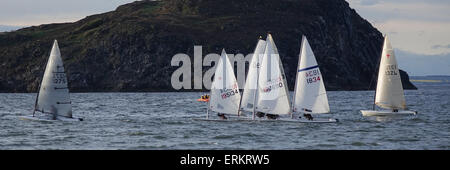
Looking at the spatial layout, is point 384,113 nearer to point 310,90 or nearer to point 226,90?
point 310,90

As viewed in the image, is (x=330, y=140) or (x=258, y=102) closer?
(x=330, y=140)

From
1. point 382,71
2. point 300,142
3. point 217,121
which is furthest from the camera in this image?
point 382,71

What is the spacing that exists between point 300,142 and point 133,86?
5340 inches

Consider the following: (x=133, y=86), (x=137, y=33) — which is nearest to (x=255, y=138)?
(x=133, y=86)

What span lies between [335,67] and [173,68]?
48681 mm

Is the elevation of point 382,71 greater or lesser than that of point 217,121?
greater

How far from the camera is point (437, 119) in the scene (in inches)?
2675

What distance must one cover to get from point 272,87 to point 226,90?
4163 millimetres

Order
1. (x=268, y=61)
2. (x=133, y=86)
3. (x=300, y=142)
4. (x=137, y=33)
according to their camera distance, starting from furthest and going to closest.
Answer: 1. (x=137, y=33)
2. (x=133, y=86)
3. (x=268, y=61)
4. (x=300, y=142)

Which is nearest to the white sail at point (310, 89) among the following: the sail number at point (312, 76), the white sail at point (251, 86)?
the sail number at point (312, 76)

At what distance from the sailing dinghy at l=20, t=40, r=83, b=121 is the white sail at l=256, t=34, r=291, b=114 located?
1630 cm

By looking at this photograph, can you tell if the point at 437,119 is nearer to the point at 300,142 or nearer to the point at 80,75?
the point at 300,142

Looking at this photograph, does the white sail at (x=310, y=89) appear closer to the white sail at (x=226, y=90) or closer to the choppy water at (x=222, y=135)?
the choppy water at (x=222, y=135)

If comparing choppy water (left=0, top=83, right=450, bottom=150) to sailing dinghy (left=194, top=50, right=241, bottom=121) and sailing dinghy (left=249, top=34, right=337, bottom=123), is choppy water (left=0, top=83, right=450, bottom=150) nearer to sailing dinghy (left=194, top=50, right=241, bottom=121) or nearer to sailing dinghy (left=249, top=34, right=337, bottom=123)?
sailing dinghy (left=249, top=34, right=337, bottom=123)
